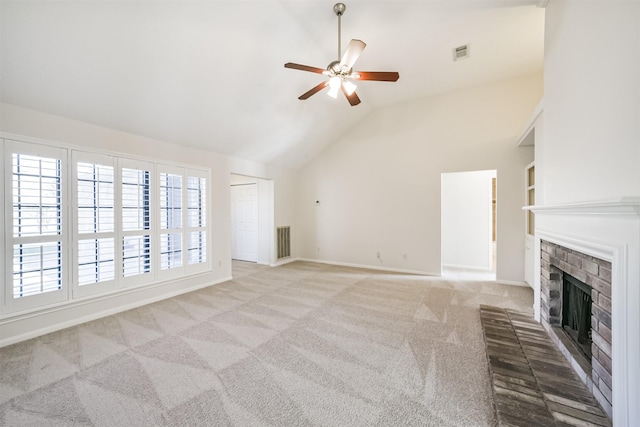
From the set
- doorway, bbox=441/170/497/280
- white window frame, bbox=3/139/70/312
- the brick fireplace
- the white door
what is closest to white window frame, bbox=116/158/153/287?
white window frame, bbox=3/139/70/312

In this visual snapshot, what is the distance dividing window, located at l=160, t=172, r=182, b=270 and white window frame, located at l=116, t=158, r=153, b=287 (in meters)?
0.11

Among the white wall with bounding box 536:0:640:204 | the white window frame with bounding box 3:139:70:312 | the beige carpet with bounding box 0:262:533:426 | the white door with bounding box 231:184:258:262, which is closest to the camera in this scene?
the white wall with bounding box 536:0:640:204

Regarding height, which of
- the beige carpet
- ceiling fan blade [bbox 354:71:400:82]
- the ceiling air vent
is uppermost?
the ceiling air vent

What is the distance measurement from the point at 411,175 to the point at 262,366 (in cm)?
451

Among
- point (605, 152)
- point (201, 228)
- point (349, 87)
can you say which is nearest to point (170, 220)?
point (201, 228)

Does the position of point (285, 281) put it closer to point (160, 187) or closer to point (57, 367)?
point (160, 187)

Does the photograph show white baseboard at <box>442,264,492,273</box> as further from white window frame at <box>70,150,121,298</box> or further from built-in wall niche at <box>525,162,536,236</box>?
white window frame at <box>70,150,121,298</box>

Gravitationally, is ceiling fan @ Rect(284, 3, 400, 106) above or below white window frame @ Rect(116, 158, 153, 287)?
above

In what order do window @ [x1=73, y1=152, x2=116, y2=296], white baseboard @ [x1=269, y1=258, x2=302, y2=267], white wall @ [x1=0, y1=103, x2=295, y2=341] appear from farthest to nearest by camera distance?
white baseboard @ [x1=269, y1=258, x2=302, y2=267]
window @ [x1=73, y1=152, x2=116, y2=296]
white wall @ [x1=0, y1=103, x2=295, y2=341]

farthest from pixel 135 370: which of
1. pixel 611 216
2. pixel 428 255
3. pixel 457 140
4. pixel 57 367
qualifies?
pixel 457 140

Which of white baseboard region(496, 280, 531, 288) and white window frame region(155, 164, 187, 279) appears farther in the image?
white baseboard region(496, 280, 531, 288)

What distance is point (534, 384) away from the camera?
1.78m

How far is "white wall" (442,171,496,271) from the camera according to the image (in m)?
5.61

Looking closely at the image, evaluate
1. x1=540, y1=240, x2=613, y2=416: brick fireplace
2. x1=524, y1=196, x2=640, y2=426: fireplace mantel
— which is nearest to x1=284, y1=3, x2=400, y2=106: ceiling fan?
x1=524, y1=196, x2=640, y2=426: fireplace mantel
